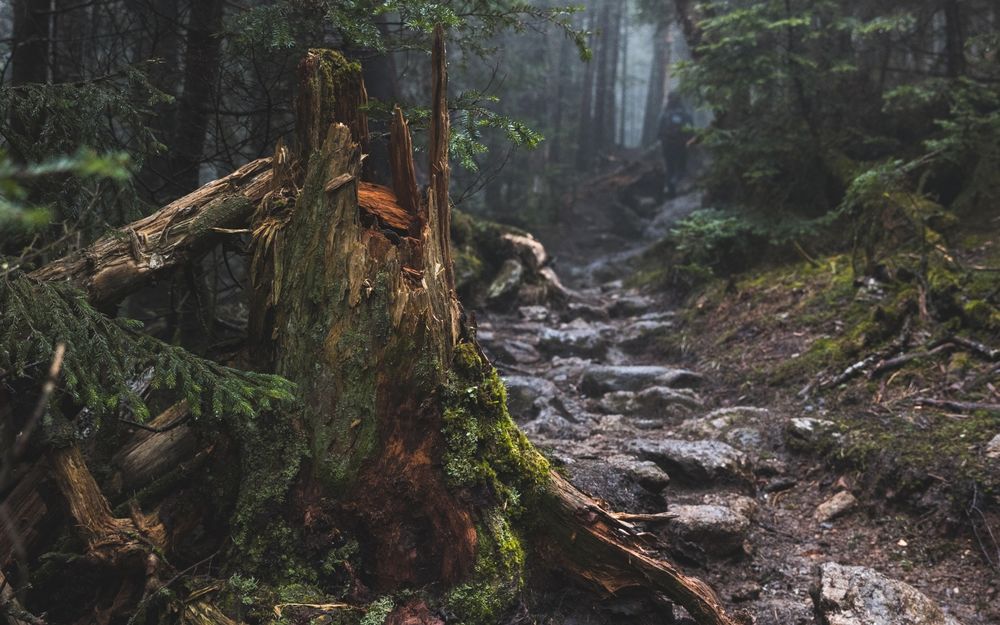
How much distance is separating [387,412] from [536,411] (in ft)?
13.4

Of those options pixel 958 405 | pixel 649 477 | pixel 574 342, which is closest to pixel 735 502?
pixel 649 477

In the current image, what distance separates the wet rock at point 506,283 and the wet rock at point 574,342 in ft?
6.13

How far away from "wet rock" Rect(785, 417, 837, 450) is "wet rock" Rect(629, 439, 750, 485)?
66cm

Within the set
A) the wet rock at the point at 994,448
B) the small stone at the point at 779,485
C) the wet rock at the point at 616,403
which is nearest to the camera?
the wet rock at the point at 994,448

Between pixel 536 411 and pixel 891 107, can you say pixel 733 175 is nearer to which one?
pixel 891 107

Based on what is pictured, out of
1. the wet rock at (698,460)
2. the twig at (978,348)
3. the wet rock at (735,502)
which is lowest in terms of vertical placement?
the wet rock at (735,502)

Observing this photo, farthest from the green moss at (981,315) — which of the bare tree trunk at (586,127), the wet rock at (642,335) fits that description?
the bare tree trunk at (586,127)

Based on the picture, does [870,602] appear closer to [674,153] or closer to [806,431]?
[806,431]

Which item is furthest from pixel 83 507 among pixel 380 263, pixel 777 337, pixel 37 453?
pixel 777 337

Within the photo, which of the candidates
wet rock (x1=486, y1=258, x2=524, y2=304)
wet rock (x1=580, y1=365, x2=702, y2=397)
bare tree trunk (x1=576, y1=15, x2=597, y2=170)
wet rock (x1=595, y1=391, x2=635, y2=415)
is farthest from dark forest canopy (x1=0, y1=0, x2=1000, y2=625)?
bare tree trunk (x1=576, y1=15, x2=597, y2=170)

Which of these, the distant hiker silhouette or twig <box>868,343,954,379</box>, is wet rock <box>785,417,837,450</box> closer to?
twig <box>868,343,954,379</box>

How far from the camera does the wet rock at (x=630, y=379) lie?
812 cm

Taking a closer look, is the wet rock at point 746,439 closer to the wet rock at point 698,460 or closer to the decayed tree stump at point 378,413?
the wet rock at point 698,460

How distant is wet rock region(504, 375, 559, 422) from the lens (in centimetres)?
719
